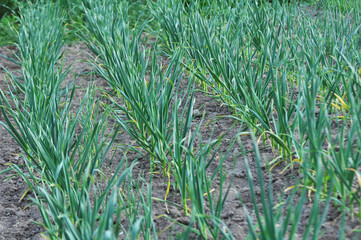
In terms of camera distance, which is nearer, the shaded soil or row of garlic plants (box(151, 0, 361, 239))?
row of garlic plants (box(151, 0, 361, 239))

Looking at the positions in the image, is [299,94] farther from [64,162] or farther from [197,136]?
[64,162]

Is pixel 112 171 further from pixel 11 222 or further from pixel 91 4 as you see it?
pixel 91 4

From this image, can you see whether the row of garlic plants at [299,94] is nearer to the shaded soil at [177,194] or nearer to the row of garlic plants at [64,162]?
the shaded soil at [177,194]

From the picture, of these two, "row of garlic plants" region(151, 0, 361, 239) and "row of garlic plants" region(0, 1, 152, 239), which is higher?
"row of garlic plants" region(151, 0, 361, 239)

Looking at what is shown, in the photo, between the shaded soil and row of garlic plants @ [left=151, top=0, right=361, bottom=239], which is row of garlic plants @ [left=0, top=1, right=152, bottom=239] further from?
row of garlic plants @ [left=151, top=0, right=361, bottom=239]

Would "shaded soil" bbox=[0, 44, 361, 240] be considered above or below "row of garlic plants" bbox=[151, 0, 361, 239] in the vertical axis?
below

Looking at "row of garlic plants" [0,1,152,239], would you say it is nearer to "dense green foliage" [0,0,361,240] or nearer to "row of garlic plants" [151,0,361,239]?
"dense green foliage" [0,0,361,240]

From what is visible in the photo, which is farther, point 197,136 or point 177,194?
point 197,136

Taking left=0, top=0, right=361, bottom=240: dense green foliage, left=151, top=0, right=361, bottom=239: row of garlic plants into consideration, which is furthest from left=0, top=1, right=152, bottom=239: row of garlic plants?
left=151, top=0, right=361, bottom=239: row of garlic plants

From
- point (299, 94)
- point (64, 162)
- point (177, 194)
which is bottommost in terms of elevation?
point (177, 194)

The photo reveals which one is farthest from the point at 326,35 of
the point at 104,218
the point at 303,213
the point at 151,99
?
the point at 104,218

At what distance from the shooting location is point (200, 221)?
59.9 inches

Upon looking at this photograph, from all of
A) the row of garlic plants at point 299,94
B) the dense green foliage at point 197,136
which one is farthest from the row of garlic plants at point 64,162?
the row of garlic plants at point 299,94

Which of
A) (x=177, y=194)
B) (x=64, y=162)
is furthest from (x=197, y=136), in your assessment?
(x=64, y=162)
